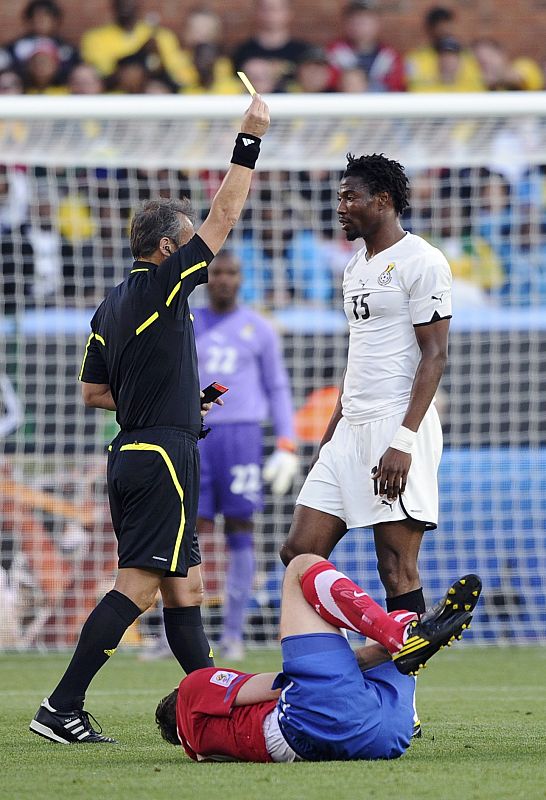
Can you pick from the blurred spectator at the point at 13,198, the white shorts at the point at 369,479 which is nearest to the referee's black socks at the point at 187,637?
the white shorts at the point at 369,479

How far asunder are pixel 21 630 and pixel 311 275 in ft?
10.9

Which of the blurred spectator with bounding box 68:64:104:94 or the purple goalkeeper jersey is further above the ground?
the blurred spectator with bounding box 68:64:104:94

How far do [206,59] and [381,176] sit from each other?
892 centimetres

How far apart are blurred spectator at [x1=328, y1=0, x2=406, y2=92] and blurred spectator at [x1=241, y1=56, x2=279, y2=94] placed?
63 cm

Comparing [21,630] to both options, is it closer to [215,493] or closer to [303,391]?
[215,493]

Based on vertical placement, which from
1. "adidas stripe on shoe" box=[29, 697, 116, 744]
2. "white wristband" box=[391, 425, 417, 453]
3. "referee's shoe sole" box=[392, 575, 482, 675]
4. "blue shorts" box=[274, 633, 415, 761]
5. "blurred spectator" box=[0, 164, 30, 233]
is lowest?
"adidas stripe on shoe" box=[29, 697, 116, 744]

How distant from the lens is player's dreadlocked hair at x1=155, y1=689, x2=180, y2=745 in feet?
14.3

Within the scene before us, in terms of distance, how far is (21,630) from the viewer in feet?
28.1

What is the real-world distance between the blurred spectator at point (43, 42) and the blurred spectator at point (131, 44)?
230mm

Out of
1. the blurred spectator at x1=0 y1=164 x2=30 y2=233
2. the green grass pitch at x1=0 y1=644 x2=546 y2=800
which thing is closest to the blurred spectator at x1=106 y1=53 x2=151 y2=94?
the blurred spectator at x1=0 y1=164 x2=30 y2=233

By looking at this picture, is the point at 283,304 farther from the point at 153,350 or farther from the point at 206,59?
the point at 153,350

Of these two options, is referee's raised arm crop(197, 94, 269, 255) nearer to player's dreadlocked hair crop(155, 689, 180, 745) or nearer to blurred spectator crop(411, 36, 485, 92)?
player's dreadlocked hair crop(155, 689, 180, 745)

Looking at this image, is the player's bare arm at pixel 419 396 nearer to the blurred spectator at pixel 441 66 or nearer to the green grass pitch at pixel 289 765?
the green grass pitch at pixel 289 765

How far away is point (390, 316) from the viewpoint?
477 cm
